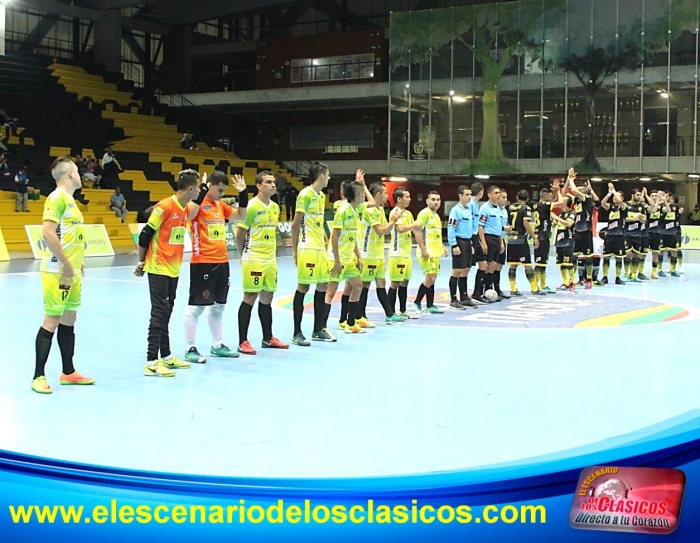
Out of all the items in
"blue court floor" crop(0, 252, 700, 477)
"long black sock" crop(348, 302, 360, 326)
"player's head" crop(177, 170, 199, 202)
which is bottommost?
"blue court floor" crop(0, 252, 700, 477)

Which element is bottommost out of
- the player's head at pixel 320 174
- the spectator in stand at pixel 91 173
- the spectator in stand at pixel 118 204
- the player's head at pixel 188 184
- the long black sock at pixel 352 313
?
the long black sock at pixel 352 313

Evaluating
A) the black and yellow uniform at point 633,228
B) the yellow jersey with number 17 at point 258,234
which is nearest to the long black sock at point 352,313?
the yellow jersey with number 17 at point 258,234

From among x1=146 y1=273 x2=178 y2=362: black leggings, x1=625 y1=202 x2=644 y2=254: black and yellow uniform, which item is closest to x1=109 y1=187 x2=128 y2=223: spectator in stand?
x1=625 y1=202 x2=644 y2=254: black and yellow uniform

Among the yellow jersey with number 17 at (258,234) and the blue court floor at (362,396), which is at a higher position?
the yellow jersey with number 17 at (258,234)

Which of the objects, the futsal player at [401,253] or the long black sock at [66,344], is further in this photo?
the futsal player at [401,253]

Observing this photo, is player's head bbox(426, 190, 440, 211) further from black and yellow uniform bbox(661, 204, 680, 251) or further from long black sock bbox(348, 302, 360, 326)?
black and yellow uniform bbox(661, 204, 680, 251)

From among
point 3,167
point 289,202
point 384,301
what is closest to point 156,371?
point 384,301

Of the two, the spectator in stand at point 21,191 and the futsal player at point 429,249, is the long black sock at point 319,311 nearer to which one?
the futsal player at point 429,249

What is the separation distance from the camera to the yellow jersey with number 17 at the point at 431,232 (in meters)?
12.6

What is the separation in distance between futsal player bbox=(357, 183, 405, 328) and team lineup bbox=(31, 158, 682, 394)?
0.05ft

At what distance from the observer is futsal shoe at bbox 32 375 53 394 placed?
22.6 feet

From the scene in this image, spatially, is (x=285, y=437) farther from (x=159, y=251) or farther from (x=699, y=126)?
(x=699, y=126)

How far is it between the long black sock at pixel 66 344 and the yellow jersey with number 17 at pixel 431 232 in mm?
6446

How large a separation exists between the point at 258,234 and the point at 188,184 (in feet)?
4.35
